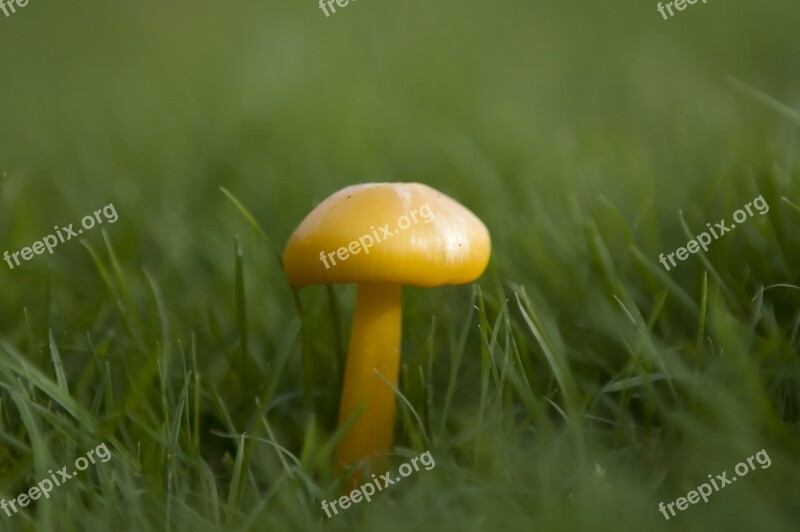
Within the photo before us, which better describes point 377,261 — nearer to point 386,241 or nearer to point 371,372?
point 386,241

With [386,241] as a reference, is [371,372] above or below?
below

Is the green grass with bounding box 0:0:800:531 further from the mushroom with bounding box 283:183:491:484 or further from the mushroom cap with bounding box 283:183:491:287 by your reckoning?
the mushroom cap with bounding box 283:183:491:287

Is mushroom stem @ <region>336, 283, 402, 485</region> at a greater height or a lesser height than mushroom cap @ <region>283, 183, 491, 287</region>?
lesser

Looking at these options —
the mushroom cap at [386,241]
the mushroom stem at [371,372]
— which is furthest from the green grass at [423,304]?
the mushroom cap at [386,241]

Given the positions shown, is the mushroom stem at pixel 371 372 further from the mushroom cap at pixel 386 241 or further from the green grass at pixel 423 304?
the mushroom cap at pixel 386 241

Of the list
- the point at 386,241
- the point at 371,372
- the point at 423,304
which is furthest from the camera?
the point at 423,304

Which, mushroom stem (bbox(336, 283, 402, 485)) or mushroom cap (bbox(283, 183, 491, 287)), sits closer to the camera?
mushroom cap (bbox(283, 183, 491, 287))

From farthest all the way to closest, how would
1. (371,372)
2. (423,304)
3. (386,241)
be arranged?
(423,304) < (371,372) < (386,241)

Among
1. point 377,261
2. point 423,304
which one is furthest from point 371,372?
point 423,304

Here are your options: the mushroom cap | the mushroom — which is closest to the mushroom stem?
the mushroom
